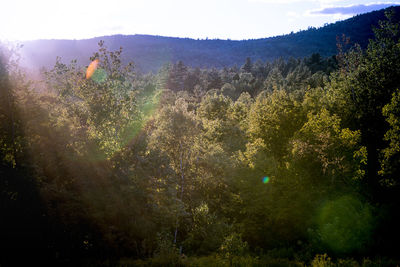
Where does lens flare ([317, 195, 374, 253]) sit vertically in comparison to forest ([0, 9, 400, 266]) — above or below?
below

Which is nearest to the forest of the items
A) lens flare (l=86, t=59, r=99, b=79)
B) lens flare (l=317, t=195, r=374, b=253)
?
lens flare (l=317, t=195, r=374, b=253)

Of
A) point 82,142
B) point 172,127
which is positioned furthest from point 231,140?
point 82,142

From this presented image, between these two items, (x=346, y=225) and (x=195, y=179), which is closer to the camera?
(x=346, y=225)

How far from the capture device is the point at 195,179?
2464 cm

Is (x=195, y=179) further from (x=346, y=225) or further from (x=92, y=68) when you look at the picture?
(x=92, y=68)

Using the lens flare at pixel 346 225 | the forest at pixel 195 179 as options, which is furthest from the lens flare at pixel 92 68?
the lens flare at pixel 346 225

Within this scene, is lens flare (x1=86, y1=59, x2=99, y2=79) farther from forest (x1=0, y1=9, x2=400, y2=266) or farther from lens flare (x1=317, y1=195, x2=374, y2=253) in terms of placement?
lens flare (x1=317, y1=195, x2=374, y2=253)

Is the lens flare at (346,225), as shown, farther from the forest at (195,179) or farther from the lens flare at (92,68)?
the lens flare at (92,68)

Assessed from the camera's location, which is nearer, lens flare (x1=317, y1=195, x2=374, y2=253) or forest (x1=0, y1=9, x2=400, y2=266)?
forest (x1=0, y1=9, x2=400, y2=266)

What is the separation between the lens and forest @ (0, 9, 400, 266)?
50.4 feet

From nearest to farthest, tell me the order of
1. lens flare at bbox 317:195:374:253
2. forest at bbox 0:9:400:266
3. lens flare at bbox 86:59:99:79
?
forest at bbox 0:9:400:266 → lens flare at bbox 317:195:374:253 → lens flare at bbox 86:59:99:79

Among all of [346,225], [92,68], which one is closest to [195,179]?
[346,225]

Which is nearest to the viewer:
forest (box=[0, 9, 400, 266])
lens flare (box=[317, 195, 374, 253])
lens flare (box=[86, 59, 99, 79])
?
forest (box=[0, 9, 400, 266])

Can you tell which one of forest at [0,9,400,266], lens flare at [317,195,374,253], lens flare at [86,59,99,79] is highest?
lens flare at [86,59,99,79]
